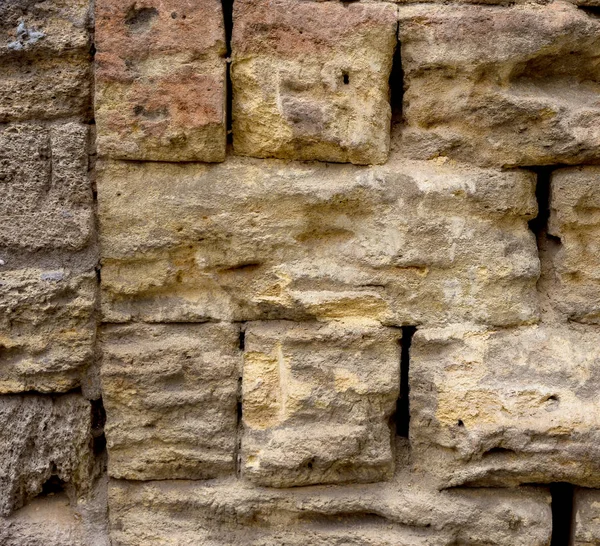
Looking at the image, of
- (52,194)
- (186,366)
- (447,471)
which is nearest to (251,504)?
(186,366)

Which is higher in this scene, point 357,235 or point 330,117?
point 330,117

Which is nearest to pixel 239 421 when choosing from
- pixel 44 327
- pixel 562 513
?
pixel 44 327

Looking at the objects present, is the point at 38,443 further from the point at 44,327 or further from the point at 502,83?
the point at 502,83

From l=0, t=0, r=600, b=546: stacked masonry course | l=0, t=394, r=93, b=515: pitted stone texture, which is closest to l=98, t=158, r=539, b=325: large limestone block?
l=0, t=0, r=600, b=546: stacked masonry course

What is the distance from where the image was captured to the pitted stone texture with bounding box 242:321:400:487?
1.65 metres

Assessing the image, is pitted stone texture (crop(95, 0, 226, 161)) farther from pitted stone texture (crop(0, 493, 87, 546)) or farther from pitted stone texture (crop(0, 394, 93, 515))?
pitted stone texture (crop(0, 493, 87, 546))

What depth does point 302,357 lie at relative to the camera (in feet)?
5.45

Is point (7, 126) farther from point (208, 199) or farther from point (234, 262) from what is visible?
point (234, 262)

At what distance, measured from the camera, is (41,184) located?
1.62 meters

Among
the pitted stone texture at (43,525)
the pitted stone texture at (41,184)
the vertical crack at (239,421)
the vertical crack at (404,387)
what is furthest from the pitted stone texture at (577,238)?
the pitted stone texture at (43,525)

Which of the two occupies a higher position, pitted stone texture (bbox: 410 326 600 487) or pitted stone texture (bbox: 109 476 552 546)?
pitted stone texture (bbox: 410 326 600 487)

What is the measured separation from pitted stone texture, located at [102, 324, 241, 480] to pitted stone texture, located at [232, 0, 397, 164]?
1.63 ft

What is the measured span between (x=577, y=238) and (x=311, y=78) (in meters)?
0.76

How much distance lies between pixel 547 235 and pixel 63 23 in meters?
1.30
